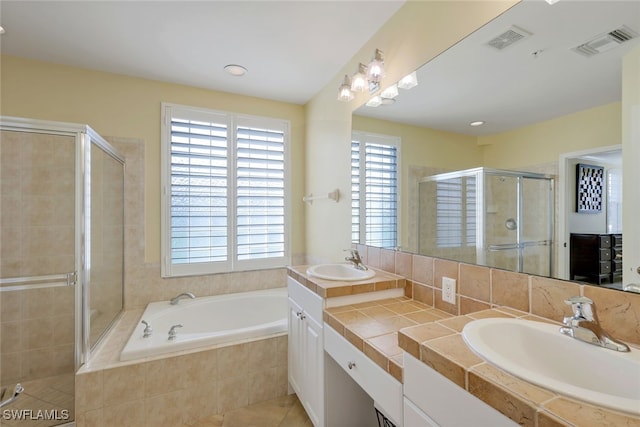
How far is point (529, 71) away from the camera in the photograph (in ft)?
3.45

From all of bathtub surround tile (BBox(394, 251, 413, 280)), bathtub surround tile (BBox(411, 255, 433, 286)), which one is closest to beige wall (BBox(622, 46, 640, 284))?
Answer: bathtub surround tile (BBox(411, 255, 433, 286))

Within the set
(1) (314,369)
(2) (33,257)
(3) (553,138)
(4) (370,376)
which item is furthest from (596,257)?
(2) (33,257)

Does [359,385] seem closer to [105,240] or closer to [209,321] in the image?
[209,321]

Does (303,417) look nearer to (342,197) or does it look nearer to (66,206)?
(342,197)

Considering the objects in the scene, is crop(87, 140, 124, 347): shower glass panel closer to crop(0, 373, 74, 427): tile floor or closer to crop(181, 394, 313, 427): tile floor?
crop(0, 373, 74, 427): tile floor

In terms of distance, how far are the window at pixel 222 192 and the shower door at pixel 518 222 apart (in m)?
2.09

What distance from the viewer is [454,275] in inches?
50.1

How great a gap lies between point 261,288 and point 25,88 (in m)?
2.52

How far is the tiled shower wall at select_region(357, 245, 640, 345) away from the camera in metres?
0.77

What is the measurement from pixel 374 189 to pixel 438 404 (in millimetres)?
1381

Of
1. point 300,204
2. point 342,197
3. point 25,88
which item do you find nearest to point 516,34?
point 342,197

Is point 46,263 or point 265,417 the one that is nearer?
point 265,417

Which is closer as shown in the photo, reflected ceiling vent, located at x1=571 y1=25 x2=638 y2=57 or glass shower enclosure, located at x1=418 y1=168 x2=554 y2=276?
reflected ceiling vent, located at x1=571 y1=25 x2=638 y2=57

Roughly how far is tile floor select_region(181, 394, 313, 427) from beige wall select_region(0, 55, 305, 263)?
1.44m
